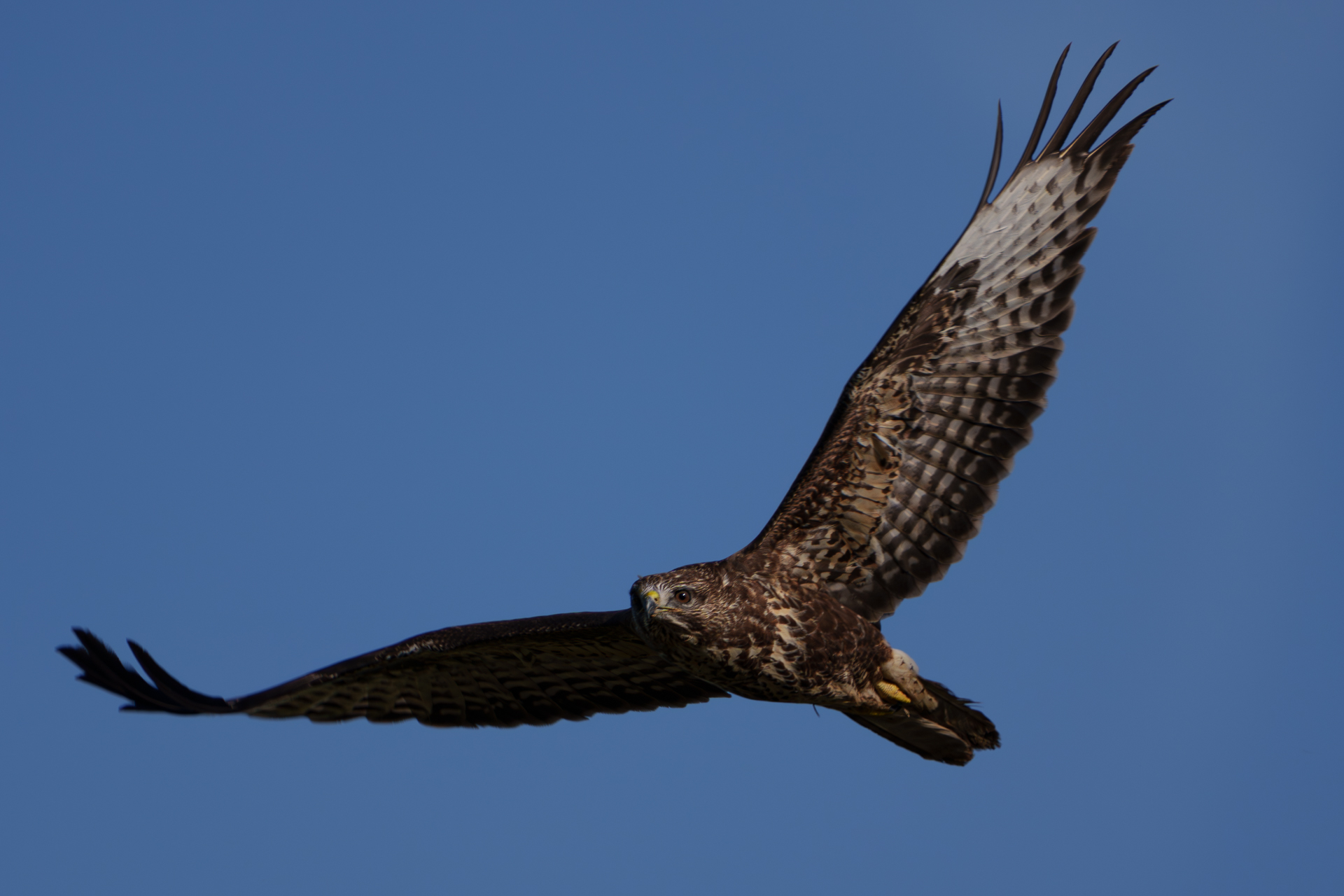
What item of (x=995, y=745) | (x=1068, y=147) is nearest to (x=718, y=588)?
(x=995, y=745)

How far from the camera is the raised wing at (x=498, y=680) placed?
789 cm

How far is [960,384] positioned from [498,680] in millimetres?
3920

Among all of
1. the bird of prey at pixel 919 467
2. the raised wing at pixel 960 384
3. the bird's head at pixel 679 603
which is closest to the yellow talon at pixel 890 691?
the bird of prey at pixel 919 467

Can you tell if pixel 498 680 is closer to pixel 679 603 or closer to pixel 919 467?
pixel 679 603

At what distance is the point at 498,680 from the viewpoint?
8.59 metres

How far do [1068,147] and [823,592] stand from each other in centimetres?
328

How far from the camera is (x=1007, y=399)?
7.50m

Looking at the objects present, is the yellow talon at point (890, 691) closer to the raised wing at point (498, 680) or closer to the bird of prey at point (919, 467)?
the bird of prey at point (919, 467)

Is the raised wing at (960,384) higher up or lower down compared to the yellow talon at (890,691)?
higher up

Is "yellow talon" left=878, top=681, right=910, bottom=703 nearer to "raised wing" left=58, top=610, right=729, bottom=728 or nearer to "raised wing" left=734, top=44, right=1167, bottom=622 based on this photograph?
"raised wing" left=734, top=44, right=1167, bottom=622

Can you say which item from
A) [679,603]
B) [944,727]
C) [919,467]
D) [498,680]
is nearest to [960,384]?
A: [919,467]

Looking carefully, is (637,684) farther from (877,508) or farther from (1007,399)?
(1007,399)

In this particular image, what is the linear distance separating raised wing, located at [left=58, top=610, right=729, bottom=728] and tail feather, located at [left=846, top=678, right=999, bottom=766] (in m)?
1.35

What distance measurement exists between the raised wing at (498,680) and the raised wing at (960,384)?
4.47 feet
